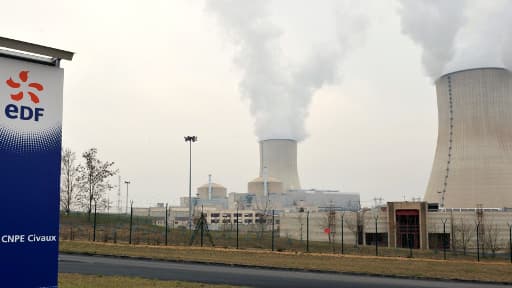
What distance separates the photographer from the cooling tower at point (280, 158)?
80000mm

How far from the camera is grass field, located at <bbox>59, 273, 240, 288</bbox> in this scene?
12242mm

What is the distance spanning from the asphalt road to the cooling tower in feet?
199

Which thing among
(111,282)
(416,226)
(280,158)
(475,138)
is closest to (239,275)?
(111,282)

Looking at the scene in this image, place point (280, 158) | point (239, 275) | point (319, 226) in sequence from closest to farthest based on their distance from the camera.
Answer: point (239, 275), point (319, 226), point (280, 158)

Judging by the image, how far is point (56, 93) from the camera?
6.43 meters

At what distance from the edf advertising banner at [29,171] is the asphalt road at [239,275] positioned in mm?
8578

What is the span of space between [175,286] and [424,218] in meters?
44.6

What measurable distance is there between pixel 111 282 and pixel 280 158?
6883 cm

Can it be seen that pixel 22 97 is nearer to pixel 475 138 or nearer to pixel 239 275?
pixel 239 275

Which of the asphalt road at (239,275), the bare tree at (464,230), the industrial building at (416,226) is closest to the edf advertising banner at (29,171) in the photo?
the asphalt road at (239,275)

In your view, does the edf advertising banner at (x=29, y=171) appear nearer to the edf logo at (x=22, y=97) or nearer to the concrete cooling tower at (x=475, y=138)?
the edf logo at (x=22, y=97)

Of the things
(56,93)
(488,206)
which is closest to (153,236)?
(488,206)

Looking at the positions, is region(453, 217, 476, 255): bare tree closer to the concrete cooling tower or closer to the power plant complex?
the power plant complex

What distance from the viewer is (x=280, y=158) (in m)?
81.4
